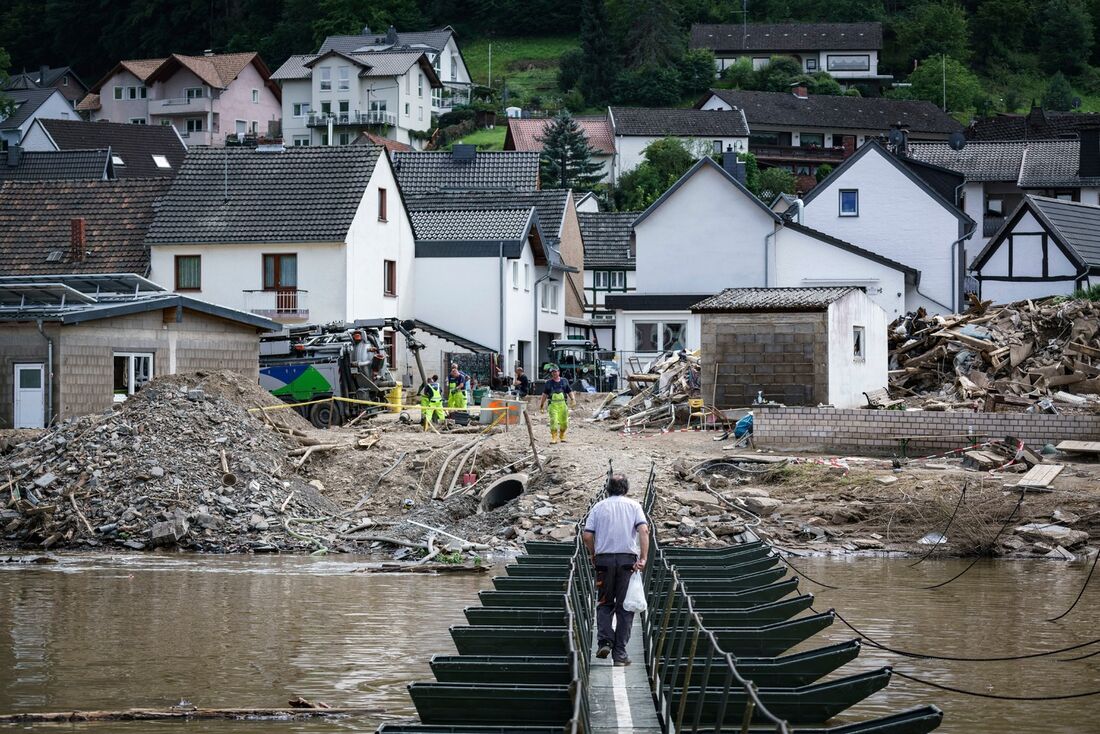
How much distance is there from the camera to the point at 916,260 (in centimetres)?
5334

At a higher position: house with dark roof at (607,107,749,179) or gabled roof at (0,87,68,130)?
gabled roof at (0,87,68,130)

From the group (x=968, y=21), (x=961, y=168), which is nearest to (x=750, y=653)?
(x=961, y=168)

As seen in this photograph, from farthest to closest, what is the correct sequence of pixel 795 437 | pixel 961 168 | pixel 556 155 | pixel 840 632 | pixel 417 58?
pixel 417 58 < pixel 556 155 < pixel 961 168 < pixel 795 437 < pixel 840 632

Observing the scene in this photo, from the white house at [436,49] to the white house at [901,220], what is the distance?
68367 millimetres

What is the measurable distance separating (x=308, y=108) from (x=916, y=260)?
7150cm

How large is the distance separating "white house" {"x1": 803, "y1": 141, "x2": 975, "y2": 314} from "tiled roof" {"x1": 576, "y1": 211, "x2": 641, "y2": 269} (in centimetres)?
1511

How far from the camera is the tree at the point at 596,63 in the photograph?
4786 inches

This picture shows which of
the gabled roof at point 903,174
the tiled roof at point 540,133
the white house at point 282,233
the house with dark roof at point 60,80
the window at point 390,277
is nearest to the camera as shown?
the white house at point 282,233

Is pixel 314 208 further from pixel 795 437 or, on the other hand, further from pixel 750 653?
pixel 750 653

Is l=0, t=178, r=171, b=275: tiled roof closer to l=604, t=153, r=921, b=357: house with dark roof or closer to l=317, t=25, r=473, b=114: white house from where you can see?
l=604, t=153, r=921, b=357: house with dark roof

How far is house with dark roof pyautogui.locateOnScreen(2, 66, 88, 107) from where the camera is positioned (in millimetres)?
125938

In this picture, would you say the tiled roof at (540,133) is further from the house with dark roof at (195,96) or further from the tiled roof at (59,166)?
the tiled roof at (59,166)

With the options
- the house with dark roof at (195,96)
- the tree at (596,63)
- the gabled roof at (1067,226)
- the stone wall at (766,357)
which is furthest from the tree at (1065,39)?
the stone wall at (766,357)

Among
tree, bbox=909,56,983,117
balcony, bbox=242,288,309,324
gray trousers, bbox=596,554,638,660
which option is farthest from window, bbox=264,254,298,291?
tree, bbox=909,56,983,117
